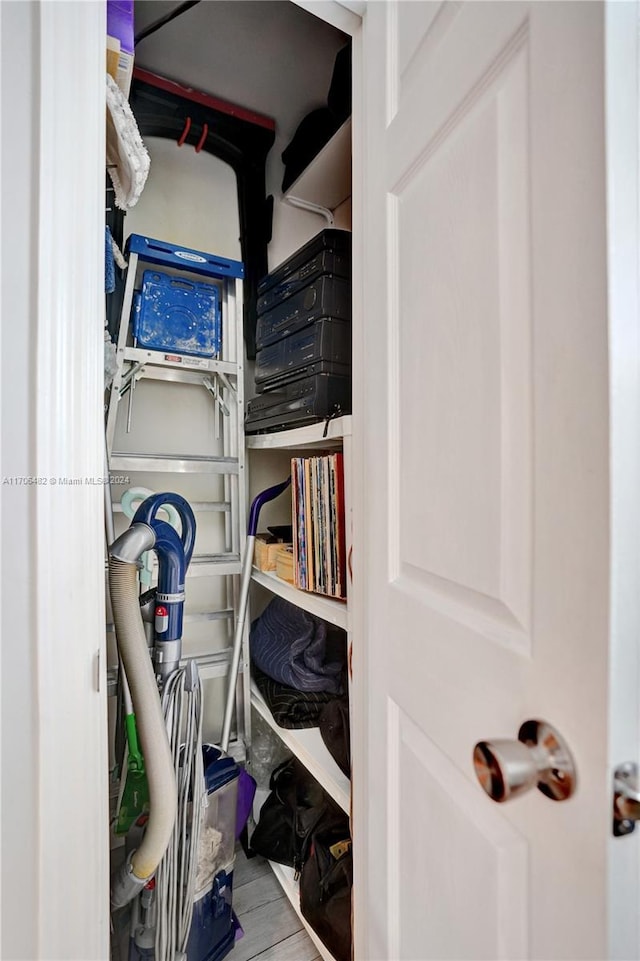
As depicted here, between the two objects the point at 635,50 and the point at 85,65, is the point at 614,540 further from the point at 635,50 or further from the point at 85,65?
the point at 85,65

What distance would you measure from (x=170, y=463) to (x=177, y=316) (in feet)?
1.59

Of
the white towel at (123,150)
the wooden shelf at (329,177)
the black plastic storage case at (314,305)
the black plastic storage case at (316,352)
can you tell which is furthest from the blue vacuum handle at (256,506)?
the wooden shelf at (329,177)

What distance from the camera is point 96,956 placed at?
655mm

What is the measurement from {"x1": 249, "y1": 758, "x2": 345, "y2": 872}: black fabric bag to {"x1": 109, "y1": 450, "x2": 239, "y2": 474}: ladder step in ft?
3.48

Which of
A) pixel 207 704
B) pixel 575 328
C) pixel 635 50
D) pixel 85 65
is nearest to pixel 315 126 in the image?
pixel 85 65

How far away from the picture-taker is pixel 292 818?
1349 millimetres

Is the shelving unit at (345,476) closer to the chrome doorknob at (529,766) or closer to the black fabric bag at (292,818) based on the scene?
the black fabric bag at (292,818)

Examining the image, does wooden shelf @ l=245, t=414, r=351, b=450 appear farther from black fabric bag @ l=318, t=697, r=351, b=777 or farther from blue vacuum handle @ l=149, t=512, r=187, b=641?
black fabric bag @ l=318, t=697, r=351, b=777

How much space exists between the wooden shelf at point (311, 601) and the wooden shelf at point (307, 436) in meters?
0.41

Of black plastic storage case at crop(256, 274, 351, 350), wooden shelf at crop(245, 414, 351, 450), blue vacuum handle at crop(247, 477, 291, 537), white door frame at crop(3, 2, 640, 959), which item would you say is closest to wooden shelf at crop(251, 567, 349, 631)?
blue vacuum handle at crop(247, 477, 291, 537)

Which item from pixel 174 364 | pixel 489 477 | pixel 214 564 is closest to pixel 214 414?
pixel 174 364

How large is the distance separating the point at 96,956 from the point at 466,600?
77 centimetres

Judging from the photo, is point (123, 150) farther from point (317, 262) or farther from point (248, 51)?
point (248, 51)

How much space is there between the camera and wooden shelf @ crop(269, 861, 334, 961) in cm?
109
